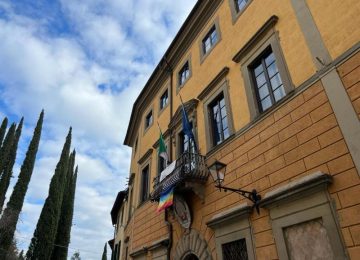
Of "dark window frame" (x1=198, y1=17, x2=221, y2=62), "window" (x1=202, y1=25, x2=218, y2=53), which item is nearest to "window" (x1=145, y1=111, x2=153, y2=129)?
"dark window frame" (x1=198, y1=17, x2=221, y2=62)

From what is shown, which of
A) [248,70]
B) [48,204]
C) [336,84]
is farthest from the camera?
[48,204]

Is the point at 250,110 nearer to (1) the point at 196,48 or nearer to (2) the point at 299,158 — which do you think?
(2) the point at 299,158

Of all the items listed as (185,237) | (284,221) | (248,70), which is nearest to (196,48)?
(248,70)

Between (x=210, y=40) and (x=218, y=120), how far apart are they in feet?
12.2

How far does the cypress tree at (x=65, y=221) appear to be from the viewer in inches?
1141

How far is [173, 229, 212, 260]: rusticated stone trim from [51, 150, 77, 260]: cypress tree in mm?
24014

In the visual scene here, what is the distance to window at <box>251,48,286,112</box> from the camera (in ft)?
23.2

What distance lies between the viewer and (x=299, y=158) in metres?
5.73

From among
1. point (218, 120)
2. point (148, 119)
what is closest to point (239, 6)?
point (218, 120)

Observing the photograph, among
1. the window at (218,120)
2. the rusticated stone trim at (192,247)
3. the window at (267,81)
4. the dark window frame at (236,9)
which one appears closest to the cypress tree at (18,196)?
the rusticated stone trim at (192,247)

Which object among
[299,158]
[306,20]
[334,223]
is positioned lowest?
[334,223]

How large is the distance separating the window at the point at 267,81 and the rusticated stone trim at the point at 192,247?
406cm

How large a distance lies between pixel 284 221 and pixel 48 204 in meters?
26.9

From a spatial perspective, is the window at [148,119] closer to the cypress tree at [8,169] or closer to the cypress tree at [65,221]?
the cypress tree at [8,169]
